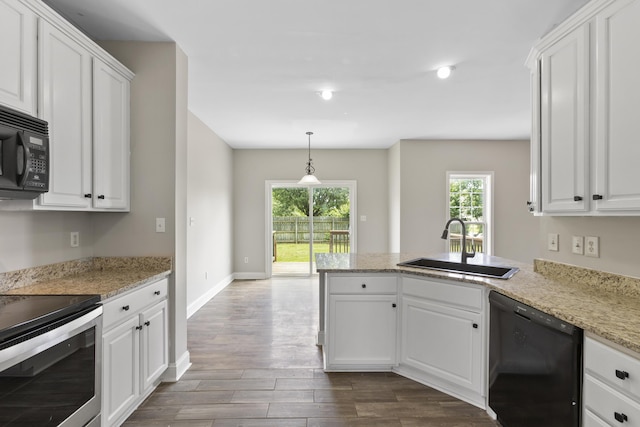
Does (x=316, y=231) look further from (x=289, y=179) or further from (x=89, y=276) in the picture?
(x=89, y=276)

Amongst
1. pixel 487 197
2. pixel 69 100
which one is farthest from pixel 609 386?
pixel 487 197

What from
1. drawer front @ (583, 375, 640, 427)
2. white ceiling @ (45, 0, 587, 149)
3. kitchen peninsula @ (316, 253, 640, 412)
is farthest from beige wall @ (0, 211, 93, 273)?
drawer front @ (583, 375, 640, 427)

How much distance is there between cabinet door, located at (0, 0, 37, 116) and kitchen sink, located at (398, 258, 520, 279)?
2.62 metres

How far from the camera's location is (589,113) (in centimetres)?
164

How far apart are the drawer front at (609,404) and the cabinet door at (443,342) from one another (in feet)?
2.52

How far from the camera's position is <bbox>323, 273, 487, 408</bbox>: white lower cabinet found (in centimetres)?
219

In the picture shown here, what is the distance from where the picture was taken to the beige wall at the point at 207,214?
416 centimetres

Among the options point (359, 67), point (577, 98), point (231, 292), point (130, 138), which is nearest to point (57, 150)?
point (130, 138)

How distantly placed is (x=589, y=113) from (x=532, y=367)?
135cm

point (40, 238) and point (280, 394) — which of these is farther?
point (280, 394)

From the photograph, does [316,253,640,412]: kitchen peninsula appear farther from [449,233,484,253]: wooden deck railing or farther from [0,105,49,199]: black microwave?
[449,233,484,253]: wooden deck railing

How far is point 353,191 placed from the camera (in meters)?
6.32

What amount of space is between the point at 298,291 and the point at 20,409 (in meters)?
4.21

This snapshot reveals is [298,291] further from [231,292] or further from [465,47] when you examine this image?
[465,47]
